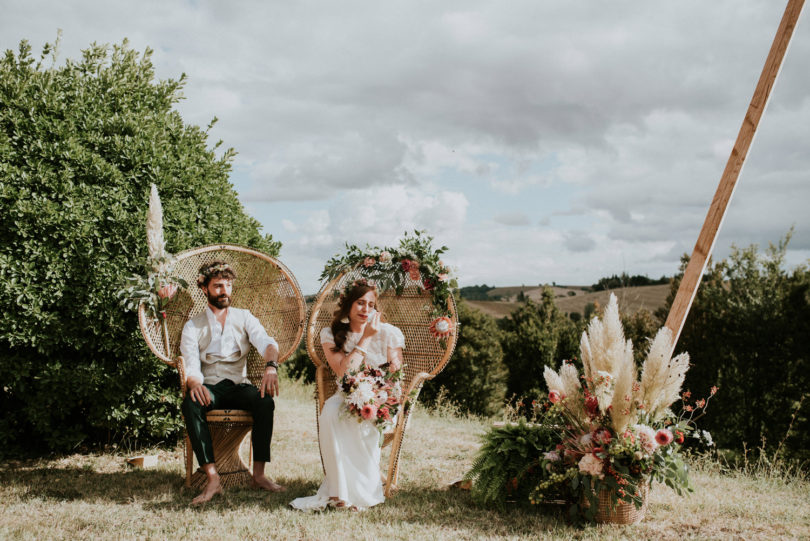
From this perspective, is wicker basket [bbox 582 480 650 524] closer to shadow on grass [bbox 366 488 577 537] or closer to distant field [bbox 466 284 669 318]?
shadow on grass [bbox 366 488 577 537]

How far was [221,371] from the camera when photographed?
15.1ft

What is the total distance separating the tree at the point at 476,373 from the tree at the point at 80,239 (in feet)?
18.8

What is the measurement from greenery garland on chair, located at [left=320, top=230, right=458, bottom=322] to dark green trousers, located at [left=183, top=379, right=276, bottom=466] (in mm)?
1049

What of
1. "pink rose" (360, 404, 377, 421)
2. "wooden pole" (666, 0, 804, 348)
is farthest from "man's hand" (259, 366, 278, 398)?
"wooden pole" (666, 0, 804, 348)

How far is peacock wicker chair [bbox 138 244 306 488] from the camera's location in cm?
454

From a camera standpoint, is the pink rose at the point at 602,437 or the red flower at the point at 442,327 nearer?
the pink rose at the point at 602,437

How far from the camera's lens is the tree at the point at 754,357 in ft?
31.0

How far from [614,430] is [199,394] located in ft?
8.98

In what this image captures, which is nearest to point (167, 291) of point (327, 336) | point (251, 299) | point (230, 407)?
point (251, 299)

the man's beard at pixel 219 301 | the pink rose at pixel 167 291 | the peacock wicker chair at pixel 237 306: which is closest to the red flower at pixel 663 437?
the peacock wicker chair at pixel 237 306

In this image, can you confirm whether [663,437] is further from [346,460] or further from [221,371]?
[221,371]

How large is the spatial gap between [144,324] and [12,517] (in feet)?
4.73

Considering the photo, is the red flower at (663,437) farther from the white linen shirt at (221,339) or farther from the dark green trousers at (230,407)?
the white linen shirt at (221,339)

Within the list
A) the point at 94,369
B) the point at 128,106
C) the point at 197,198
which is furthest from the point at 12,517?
the point at 128,106
